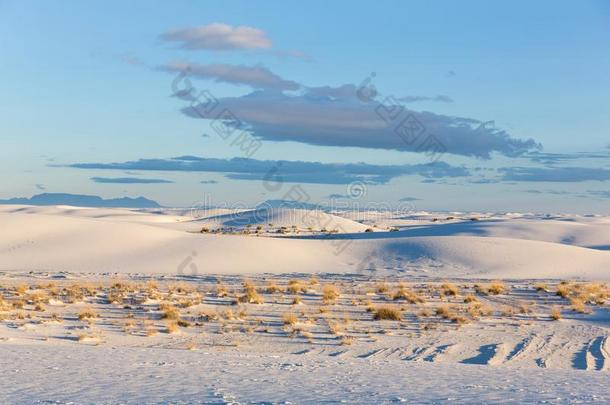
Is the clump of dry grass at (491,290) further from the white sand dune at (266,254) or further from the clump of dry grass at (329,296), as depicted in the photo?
the white sand dune at (266,254)

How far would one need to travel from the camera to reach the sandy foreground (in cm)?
992

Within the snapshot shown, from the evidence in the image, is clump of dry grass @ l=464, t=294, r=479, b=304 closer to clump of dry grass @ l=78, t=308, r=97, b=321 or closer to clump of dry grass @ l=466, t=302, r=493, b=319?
clump of dry grass @ l=466, t=302, r=493, b=319

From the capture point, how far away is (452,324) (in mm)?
18250

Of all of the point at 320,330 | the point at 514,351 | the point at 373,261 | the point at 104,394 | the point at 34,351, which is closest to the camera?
the point at 104,394

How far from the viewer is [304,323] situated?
58.1 feet

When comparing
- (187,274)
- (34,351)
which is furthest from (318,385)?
(187,274)

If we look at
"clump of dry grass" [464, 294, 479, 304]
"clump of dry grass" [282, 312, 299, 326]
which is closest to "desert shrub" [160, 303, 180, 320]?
"clump of dry grass" [282, 312, 299, 326]

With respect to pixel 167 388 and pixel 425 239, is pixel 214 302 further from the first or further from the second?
pixel 425 239

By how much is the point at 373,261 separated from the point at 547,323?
20.1 metres

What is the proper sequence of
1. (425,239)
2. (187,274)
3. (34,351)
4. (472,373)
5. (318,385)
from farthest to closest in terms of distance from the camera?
1. (425,239)
2. (187,274)
3. (34,351)
4. (472,373)
5. (318,385)

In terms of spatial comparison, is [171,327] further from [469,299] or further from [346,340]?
[469,299]

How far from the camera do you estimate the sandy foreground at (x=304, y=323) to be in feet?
32.6

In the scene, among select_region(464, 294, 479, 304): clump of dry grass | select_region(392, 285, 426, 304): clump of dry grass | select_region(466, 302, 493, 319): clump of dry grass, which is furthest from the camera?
select_region(464, 294, 479, 304): clump of dry grass

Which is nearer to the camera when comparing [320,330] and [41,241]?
[320,330]
